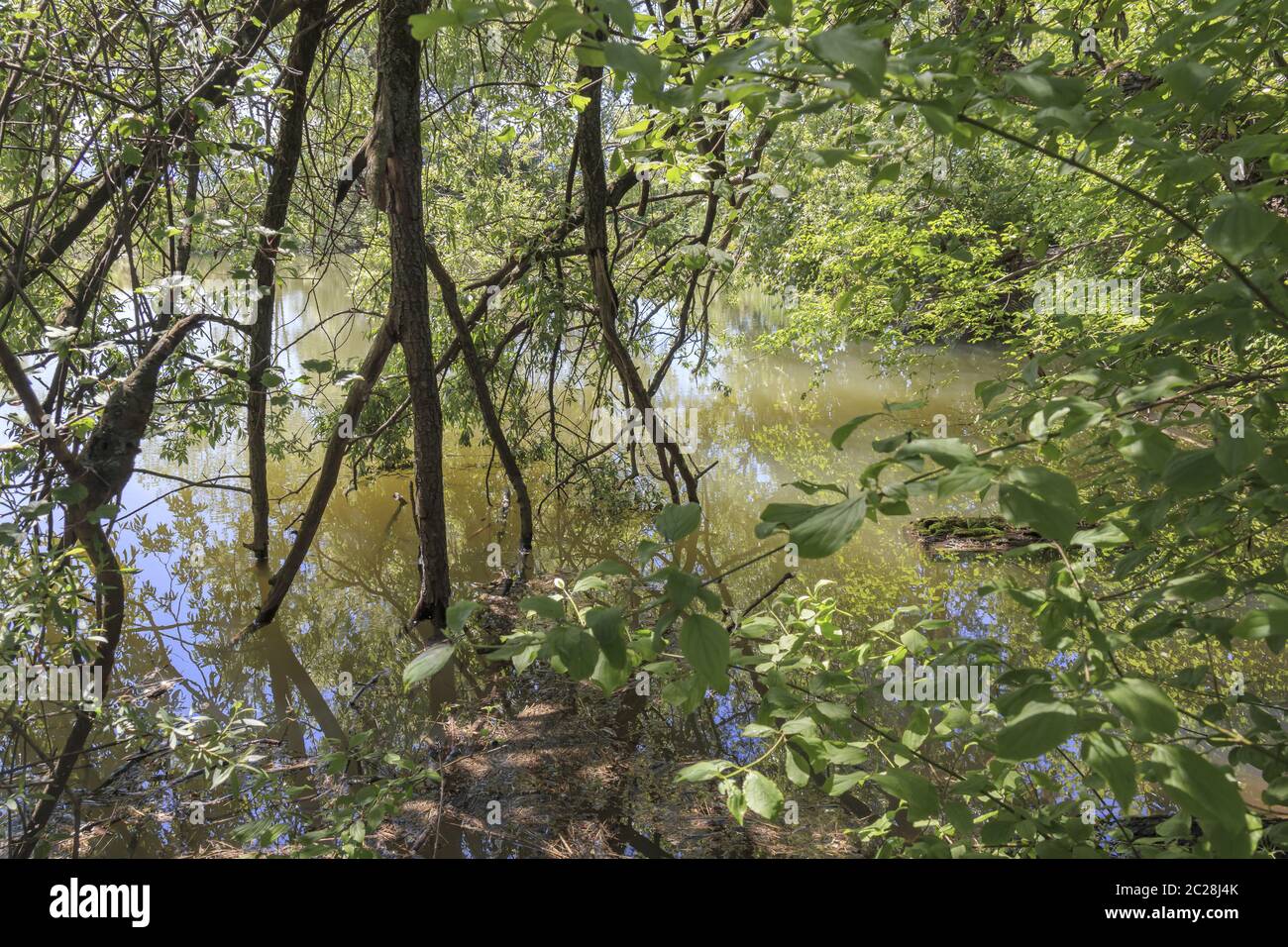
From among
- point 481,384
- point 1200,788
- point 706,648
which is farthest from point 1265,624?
point 481,384

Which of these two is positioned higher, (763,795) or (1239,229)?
(1239,229)

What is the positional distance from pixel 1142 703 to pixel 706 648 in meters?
0.41

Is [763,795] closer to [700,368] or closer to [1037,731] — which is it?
[1037,731]

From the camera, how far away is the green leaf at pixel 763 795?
1007 millimetres

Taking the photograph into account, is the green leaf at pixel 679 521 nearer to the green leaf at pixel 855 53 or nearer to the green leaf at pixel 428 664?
the green leaf at pixel 428 664

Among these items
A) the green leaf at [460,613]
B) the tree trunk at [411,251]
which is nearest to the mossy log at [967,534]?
the tree trunk at [411,251]

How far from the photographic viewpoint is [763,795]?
1.01 m

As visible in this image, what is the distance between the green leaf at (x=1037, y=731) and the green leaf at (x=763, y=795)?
1.11 feet

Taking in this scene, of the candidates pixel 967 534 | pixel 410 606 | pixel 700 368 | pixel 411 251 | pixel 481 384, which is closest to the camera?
pixel 411 251

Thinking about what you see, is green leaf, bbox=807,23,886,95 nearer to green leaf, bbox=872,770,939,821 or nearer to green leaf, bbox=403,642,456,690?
green leaf, bbox=403,642,456,690

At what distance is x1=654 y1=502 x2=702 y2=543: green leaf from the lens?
0.83 m

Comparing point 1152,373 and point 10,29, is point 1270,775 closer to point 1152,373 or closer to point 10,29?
point 1152,373
